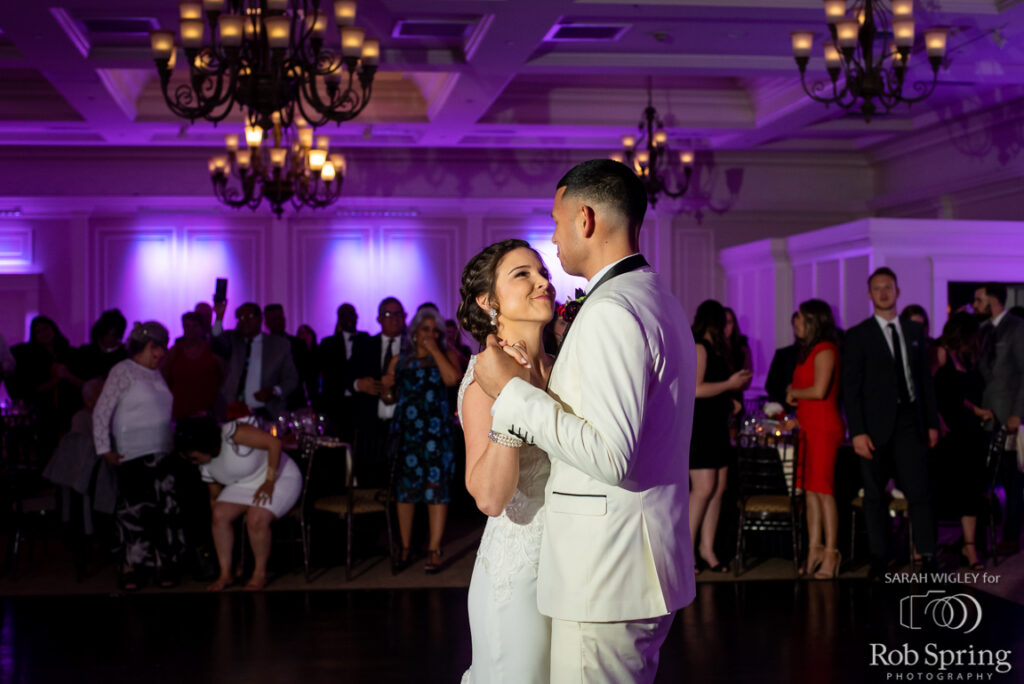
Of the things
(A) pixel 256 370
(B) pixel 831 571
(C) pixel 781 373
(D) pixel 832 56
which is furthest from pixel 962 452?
(A) pixel 256 370

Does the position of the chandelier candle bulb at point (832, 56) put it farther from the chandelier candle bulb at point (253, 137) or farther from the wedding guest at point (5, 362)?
the wedding guest at point (5, 362)

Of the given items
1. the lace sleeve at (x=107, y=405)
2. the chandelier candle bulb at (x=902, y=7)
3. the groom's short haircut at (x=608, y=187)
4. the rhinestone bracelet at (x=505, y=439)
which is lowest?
the lace sleeve at (x=107, y=405)

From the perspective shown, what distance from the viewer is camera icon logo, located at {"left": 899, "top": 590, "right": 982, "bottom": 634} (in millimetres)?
5027

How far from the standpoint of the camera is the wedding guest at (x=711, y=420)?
5910 mm

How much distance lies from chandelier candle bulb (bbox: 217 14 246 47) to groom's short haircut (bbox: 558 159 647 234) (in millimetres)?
3679

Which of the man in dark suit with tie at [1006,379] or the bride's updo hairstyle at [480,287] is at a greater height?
the bride's updo hairstyle at [480,287]

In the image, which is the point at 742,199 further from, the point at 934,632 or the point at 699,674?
the point at 699,674

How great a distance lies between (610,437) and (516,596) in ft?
1.85

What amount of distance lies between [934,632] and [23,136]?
32.0 feet

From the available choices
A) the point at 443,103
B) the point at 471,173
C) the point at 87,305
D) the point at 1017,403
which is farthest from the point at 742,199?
the point at 87,305

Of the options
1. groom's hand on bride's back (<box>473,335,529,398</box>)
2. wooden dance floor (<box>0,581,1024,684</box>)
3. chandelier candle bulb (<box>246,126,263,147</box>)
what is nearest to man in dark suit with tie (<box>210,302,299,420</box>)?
chandelier candle bulb (<box>246,126,263,147</box>)

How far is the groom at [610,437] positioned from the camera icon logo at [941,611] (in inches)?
142

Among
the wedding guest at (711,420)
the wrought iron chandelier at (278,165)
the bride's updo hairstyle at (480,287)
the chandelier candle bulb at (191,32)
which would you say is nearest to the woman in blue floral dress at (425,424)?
the wedding guest at (711,420)

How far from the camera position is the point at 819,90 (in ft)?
30.0
